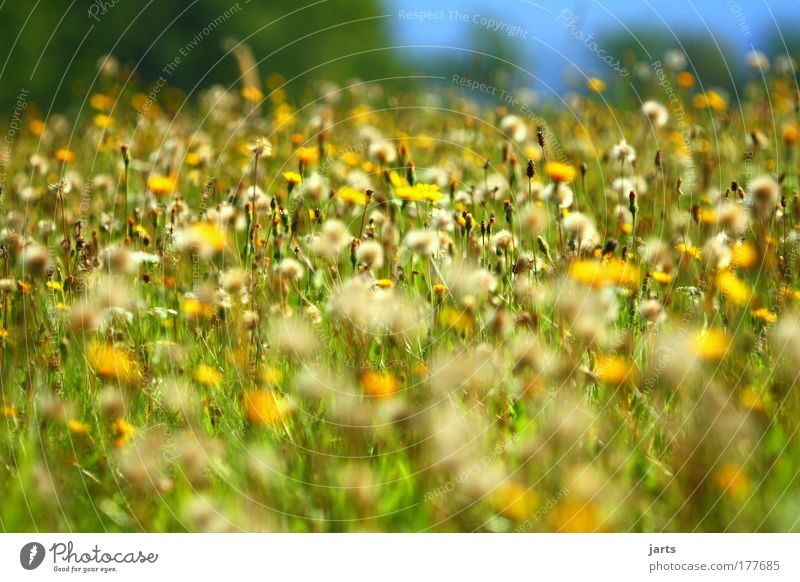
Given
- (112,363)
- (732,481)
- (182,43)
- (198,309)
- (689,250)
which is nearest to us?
(732,481)

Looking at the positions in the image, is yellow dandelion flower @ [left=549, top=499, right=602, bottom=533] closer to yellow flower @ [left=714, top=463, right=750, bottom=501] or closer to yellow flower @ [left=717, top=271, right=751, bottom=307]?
yellow flower @ [left=714, top=463, right=750, bottom=501]

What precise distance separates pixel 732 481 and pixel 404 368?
0.76 meters

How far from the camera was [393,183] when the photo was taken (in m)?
3.20

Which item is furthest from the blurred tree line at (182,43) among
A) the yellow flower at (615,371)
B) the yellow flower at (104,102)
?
the yellow flower at (615,371)

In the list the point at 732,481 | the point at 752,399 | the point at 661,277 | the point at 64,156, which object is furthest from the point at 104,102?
the point at 732,481

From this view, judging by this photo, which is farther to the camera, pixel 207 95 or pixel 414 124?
pixel 207 95

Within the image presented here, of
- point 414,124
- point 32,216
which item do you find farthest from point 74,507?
point 414,124

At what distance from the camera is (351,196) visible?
9.75 ft

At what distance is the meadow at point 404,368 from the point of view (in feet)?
6.09

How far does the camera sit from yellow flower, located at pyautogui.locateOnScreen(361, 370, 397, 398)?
2.03 meters

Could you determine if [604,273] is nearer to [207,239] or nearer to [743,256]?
[743,256]

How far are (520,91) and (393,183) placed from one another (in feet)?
6.33
